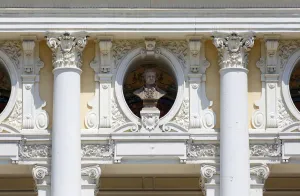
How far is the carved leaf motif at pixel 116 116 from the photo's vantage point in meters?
34.4

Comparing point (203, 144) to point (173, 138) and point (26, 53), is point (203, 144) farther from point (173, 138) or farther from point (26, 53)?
point (26, 53)

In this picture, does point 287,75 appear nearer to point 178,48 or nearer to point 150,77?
point 178,48

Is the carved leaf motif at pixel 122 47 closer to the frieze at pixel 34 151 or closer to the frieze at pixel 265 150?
the frieze at pixel 34 151

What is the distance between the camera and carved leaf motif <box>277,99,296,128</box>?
34.4m

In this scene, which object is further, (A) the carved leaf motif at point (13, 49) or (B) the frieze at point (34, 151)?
(A) the carved leaf motif at point (13, 49)

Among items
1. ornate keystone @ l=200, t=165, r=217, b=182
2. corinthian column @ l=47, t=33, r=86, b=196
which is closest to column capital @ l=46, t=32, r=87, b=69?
corinthian column @ l=47, t=33, r=86, b=196

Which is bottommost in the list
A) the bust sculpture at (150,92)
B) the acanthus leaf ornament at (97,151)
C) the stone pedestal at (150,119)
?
the acanthus leaf ornament at (97,151)

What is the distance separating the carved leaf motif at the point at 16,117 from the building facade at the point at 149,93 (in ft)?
0.08

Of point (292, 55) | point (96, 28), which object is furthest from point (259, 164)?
point (96, 28)

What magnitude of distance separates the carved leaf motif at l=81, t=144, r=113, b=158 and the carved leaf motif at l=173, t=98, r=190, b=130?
169cm

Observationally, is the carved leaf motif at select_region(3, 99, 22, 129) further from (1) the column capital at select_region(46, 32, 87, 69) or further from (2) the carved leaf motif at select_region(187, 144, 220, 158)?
(2) the carved leaf motif at select_region(187, 144, 220, 158)

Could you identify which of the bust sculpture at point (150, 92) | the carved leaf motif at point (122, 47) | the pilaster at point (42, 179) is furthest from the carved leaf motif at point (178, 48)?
the pilaster at point (42, 179)

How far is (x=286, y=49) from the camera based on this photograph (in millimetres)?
34812

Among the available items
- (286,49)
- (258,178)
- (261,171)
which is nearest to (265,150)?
(261,171)
